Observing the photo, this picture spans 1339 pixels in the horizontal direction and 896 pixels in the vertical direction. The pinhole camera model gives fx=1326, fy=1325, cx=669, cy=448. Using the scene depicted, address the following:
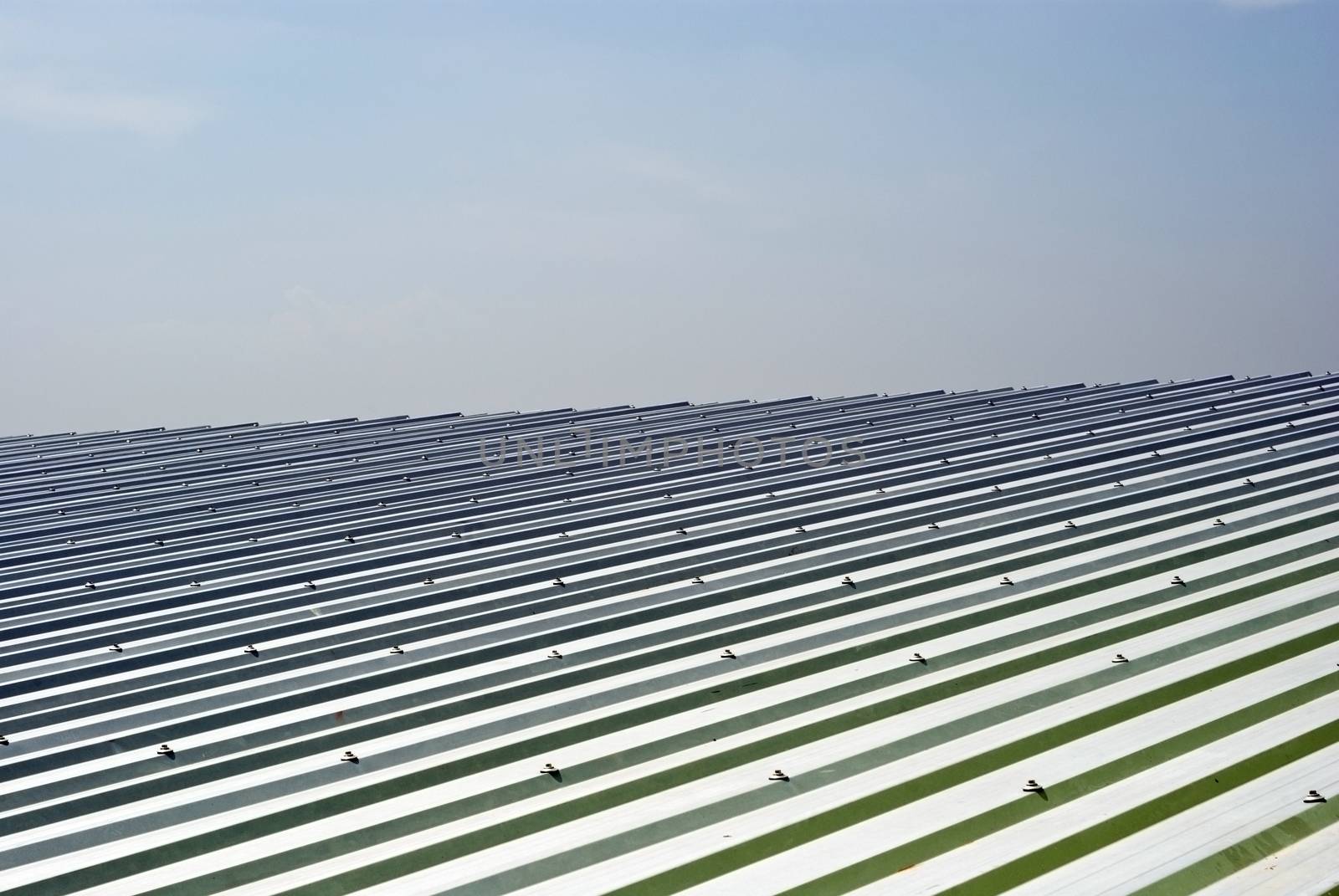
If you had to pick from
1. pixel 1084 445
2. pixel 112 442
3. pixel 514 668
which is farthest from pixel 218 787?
pixel 112 442

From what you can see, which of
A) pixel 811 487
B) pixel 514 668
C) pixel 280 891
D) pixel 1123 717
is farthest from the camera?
pixel 811 487

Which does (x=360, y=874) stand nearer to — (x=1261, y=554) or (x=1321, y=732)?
(x=1321, y=732)

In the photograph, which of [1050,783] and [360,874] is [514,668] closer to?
[360,874]

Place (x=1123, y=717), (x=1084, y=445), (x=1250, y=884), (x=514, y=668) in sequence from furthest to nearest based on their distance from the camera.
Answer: (x=1084, y=445)
(x=514, y=668)
(x=1123, y=717)
(x=1250, y=884)

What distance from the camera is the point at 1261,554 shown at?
13484mm

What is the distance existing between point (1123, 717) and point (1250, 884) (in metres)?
2.62

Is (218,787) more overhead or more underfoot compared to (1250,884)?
more overhead

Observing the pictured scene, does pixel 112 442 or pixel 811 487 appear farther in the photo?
pixel 112 442

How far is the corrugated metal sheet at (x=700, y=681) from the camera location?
7.74 metres

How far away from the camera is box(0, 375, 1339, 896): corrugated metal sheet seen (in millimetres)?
7742

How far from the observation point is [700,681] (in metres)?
10.8

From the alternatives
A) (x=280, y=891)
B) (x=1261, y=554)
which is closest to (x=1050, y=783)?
(x=280, y=891)

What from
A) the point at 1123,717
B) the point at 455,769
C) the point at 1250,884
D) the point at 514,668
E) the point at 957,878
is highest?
the point at 514,668

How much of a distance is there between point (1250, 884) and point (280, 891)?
5276 mm
